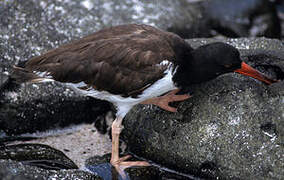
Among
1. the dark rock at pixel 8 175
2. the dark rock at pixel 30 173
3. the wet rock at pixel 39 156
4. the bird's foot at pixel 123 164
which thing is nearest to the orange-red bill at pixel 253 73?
the bird's foot at pixel 123 164

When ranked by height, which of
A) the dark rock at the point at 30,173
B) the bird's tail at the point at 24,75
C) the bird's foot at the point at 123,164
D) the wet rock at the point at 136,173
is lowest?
the wet rock at the point at 136,173

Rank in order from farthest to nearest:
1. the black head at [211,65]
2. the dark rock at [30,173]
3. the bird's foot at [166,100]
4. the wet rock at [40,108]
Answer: the wet rock at [40,108] → the bird's foot at [166,100] → the black head at [211,65] → the dark rock at [30,173]

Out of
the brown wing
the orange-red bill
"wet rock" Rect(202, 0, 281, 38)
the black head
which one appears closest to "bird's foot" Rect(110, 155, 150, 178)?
the brown wing

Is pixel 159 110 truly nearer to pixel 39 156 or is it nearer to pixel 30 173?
pixel 39 156

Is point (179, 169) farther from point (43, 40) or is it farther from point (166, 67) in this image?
point (43, 40)

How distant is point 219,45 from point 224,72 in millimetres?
297

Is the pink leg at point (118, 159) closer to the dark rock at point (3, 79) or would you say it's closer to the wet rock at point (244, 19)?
the dark rock at point (3, 79)

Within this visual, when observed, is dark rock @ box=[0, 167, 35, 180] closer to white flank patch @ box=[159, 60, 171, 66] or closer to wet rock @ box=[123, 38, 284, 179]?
wet rock @ box=[123, 38, 284, 179]

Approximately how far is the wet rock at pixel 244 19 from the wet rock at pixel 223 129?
2509 millimetres

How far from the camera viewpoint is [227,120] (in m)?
4.69

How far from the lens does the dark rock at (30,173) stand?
395cm

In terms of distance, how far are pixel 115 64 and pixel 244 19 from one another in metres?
3.77

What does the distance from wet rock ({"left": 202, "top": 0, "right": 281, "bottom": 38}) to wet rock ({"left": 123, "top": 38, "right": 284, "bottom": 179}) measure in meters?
2.51

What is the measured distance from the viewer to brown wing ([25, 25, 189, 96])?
4.73m
